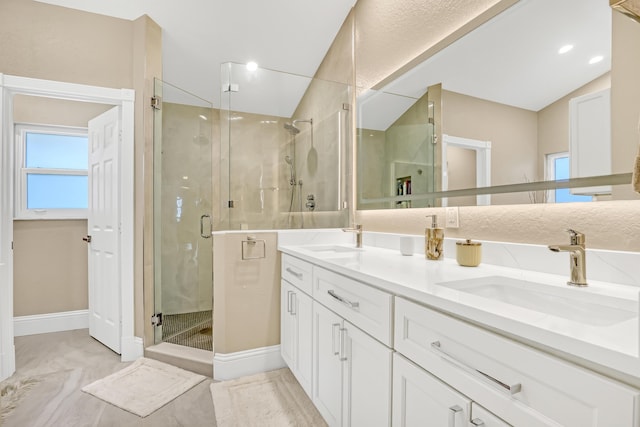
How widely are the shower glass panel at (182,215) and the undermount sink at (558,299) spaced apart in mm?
2229

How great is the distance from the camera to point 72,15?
2455 millimetres

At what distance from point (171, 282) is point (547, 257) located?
2.97 metres

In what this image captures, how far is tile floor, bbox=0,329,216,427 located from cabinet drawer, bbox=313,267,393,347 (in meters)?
1.03

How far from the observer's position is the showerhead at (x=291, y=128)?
2486 mm

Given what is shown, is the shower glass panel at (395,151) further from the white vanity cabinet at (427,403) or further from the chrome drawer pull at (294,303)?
the white vanity cabinet at (427,403)

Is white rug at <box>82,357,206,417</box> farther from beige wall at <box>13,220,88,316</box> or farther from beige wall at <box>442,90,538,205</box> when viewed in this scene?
beige wall at <box>442,90,538,205</box>

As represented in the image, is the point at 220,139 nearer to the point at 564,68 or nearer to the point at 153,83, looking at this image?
the point at 153,83

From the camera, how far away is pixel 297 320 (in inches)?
72.6

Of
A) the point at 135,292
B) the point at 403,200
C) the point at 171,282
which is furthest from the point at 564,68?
the point at 171,282

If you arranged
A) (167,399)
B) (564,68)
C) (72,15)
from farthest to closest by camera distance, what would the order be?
(72,15) → (167,399) → (564,68)

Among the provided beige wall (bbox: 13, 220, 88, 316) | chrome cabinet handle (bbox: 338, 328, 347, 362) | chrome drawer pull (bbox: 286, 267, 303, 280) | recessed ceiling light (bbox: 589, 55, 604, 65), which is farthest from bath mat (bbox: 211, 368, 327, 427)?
beige wall (bbox: 13, 220, 88, 316)

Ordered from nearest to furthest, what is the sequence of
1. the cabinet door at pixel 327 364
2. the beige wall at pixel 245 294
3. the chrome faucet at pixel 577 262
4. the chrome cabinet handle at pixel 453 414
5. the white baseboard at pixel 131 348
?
the chrome cabinet handle at pixel 453 414, the chrome faucet at pixel 577 262, the cabinet door at pixel 327 364, the beige wall at pixel 245 294, the white baseboard at pixel 131 348

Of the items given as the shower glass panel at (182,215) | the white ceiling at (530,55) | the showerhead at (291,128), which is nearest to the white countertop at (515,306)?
the white ceiling at (530,55)

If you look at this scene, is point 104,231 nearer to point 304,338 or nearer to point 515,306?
point 304,338
